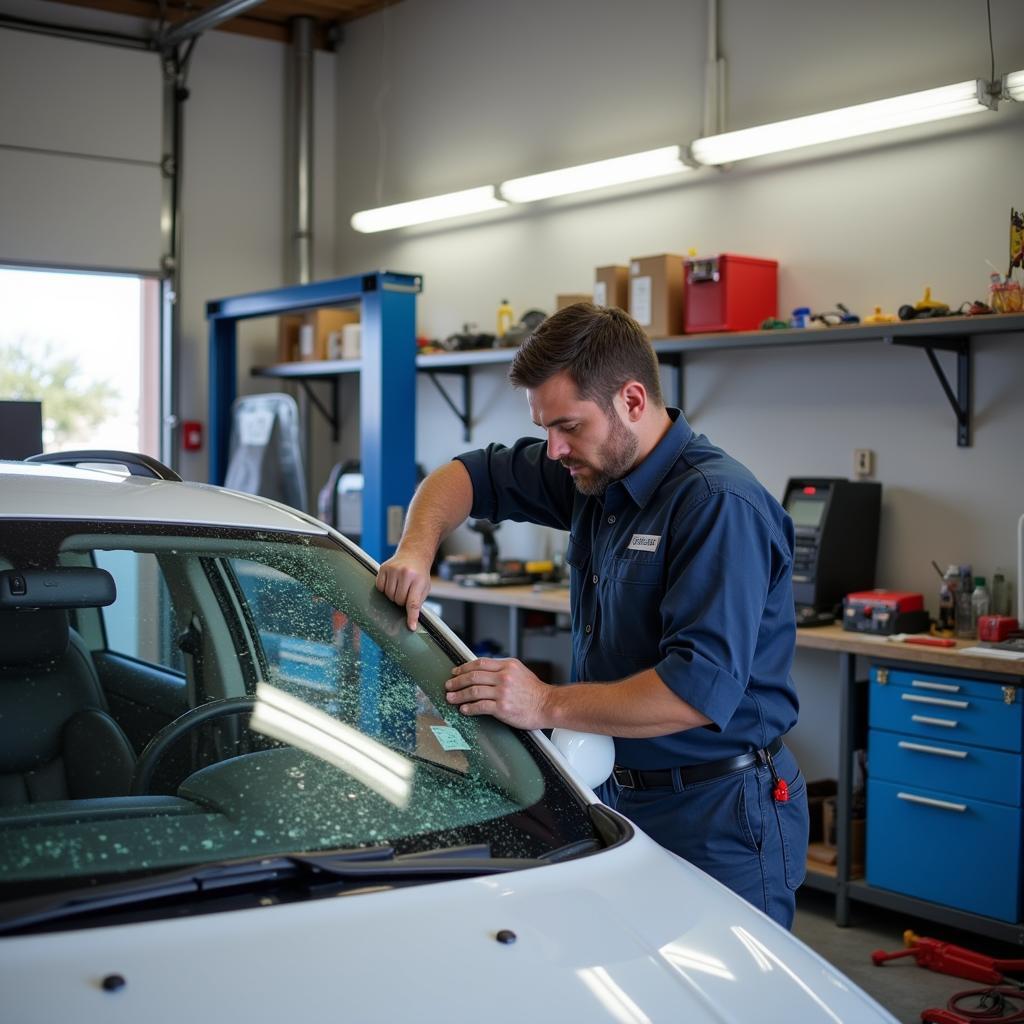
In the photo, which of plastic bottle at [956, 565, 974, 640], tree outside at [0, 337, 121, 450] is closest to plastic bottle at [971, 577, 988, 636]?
plastic bottle at [956, 565, 974, 640]

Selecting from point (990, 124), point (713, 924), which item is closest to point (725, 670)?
point (713, 924)

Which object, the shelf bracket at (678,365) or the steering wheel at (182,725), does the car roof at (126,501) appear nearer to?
the steering wheel at (182,725)

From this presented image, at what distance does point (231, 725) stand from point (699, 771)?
775 mm

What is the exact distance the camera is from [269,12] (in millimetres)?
7602

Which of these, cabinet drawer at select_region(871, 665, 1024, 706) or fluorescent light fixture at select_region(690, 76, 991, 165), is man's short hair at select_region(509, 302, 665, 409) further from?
fluorescent light fixture at select_region(690, 76, 991, 165)

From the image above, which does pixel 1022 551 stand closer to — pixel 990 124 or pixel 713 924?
pixel 990 124

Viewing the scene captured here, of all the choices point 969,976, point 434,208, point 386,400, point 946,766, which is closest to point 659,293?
point 386,400

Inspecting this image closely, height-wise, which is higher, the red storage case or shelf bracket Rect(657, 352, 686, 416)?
the red storage case

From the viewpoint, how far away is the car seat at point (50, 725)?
182 centimetres

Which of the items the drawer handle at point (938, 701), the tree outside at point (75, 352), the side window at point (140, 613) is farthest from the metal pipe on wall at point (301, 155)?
the side window at point (140, 613)

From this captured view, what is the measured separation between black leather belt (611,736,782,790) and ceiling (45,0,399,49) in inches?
242

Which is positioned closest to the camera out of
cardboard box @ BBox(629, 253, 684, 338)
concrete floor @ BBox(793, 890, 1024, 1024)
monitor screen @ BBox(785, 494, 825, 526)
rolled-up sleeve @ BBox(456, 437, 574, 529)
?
rolled-up sleeve @ BBox(456, 437, 574, 529)

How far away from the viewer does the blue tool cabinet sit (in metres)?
4.01

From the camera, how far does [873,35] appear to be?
497 centimetres
